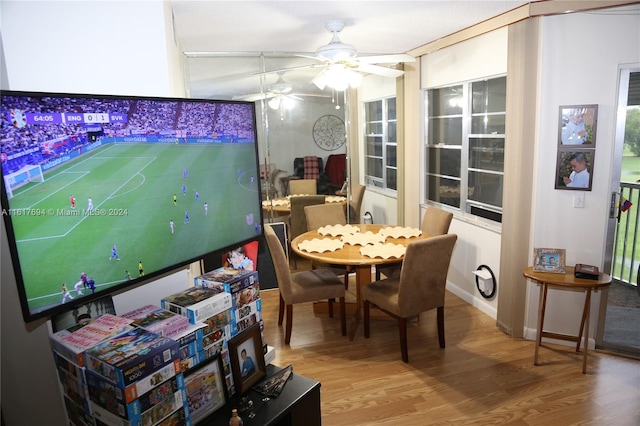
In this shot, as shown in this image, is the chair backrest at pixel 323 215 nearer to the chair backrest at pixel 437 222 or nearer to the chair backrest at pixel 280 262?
the chair backrest at pixel 437 222

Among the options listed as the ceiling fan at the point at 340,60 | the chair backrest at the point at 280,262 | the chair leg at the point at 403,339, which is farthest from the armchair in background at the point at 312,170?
the chair leg at the point at 403,339

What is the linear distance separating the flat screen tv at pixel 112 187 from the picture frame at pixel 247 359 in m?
0.41

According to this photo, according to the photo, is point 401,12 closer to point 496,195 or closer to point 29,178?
point 496,195

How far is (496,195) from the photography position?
379 centimetres

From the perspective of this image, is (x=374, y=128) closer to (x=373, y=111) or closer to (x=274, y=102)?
(x=373, y=111)

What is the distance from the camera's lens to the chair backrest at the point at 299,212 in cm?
470

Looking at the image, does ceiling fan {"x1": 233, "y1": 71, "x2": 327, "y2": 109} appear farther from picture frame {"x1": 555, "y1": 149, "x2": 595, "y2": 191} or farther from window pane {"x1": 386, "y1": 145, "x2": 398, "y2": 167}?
picture frame {"x1": 555, "y1": 149, "x2": 595, "y2": 191}

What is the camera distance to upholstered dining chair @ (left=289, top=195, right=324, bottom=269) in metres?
4.70

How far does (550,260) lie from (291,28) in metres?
2.66

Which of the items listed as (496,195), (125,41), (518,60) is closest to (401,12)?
(518,60)

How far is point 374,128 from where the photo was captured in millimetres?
5391

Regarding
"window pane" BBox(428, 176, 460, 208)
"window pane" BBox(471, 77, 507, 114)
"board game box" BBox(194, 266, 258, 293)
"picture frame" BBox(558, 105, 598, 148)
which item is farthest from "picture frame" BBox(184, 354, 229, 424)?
"window pane" BBox(428, 176, 460, 208)

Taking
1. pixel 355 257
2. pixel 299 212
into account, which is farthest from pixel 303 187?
pixel 355 257

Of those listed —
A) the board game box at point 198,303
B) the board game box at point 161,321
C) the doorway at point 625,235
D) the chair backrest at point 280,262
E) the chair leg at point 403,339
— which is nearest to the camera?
the board game box at point 161,321
